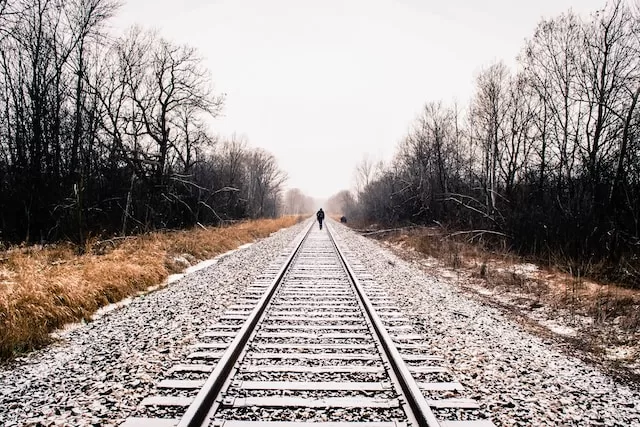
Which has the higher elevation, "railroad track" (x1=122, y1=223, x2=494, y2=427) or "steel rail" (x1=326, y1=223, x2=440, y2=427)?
"steel rail" (x1=326, y1=223, x2=440, y2=427)

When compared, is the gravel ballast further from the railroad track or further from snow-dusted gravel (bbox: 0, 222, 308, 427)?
the railroad track

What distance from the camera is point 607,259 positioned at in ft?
30.1

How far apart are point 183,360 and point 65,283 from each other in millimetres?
3740

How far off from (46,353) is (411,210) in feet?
79.4

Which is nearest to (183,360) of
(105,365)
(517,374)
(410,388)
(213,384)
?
(105,365)

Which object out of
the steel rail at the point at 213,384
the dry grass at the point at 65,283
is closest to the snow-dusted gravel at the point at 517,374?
the steel rail at the point at 213,384

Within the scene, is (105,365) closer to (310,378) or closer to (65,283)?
(310,378)

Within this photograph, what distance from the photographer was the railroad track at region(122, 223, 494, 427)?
2.89 metres

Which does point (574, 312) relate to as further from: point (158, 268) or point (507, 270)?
point (158, 268)

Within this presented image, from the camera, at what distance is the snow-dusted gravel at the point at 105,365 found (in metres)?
3.06

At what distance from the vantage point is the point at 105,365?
4023 mm

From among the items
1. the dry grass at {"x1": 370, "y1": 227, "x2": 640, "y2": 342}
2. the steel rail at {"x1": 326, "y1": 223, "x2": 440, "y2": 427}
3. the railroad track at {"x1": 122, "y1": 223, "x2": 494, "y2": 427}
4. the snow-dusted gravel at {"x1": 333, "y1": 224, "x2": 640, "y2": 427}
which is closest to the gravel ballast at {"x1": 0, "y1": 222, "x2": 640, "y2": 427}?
the snow-dusted gravel at {"x1": 333, "y1": 224, "x2": 640, "y2": 427}

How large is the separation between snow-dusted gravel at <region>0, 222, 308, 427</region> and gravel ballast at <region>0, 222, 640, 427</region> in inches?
0.5

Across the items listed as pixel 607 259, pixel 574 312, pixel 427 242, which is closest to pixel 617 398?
pixel 574 312
